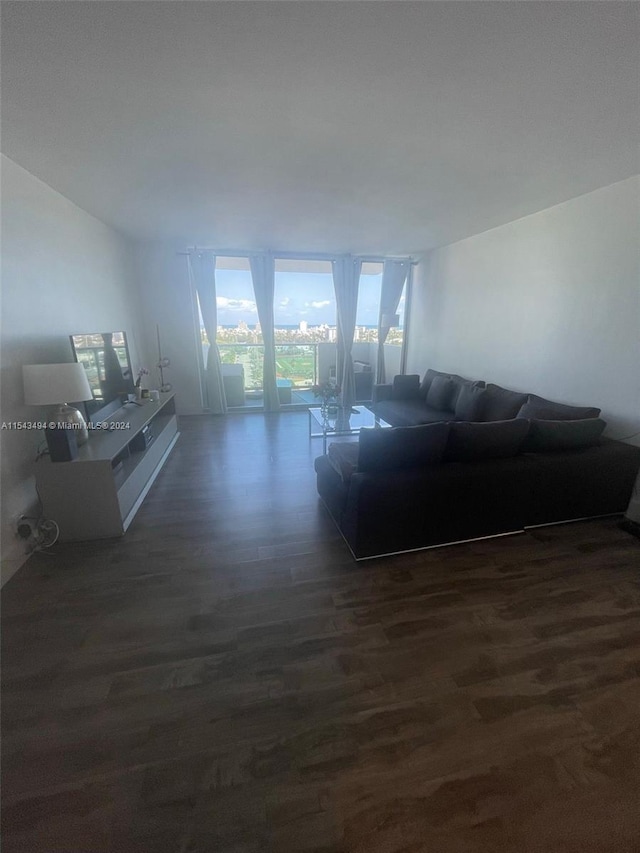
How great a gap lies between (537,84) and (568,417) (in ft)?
7.78

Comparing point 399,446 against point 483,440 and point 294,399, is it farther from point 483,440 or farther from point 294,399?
point 294,399

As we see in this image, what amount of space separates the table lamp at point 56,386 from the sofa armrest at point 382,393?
3557mm

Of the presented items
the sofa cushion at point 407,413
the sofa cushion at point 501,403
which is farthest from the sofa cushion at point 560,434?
the sofa cushion at point 407,413

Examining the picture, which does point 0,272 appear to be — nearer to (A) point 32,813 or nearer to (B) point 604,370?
(A) point 32,813

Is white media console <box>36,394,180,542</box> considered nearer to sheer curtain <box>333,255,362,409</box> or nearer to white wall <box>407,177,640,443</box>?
sheer curtain <box>333,255,362,409</box>

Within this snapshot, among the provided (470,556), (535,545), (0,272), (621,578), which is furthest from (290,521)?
(0,272)

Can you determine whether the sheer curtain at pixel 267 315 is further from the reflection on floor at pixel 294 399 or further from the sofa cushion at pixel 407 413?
the sofa cushion at pixel 407 413

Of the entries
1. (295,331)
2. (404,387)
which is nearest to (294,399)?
(295,331)

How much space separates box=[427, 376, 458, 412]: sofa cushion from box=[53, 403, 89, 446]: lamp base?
12.7ft

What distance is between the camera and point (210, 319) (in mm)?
5273

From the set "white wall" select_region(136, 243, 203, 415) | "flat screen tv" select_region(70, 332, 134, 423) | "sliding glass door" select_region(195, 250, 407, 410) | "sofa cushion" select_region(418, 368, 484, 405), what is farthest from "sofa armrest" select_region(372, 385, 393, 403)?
"flat screen tv" select_region(70, 332, 134, 423)

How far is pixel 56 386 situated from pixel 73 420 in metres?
0.29

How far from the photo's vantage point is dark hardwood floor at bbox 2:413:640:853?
1086 mm

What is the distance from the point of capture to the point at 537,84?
155 centimetres
